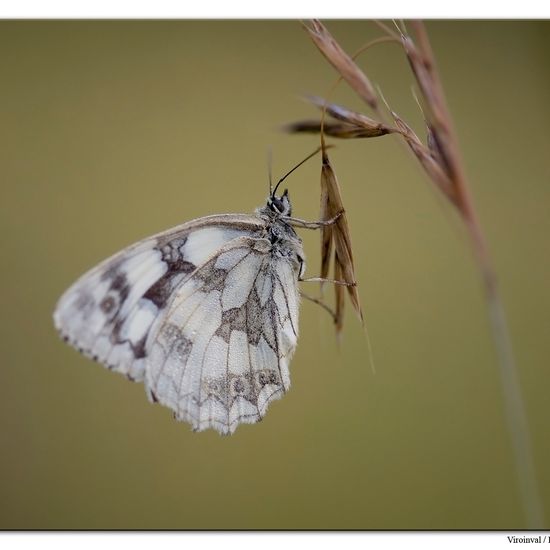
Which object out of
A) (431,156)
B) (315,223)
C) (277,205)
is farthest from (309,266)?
(431,156)

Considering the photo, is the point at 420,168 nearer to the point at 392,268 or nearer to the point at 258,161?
the point at 392,268

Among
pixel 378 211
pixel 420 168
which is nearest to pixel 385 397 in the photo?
pixel 378 211

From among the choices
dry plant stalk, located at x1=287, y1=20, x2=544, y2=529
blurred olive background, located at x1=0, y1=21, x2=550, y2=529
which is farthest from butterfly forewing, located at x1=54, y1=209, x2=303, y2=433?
dry plant stalk, located at x1=287, y1=20, x2=544, y2=529

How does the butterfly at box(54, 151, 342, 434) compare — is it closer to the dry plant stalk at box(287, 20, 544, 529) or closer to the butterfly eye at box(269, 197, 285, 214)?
the butterfly eye at box(269, 197, 285, 214)

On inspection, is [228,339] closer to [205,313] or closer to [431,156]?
[205,313]

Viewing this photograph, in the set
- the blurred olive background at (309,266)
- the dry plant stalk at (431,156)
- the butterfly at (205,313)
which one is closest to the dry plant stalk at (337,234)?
the dry plant stalk at (431,156)

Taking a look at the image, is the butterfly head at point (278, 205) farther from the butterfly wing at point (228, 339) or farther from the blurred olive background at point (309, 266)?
the blurred olive background at point (309, 266)

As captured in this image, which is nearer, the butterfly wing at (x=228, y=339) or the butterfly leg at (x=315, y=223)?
the butterfly leg at (x=315, y=223)
